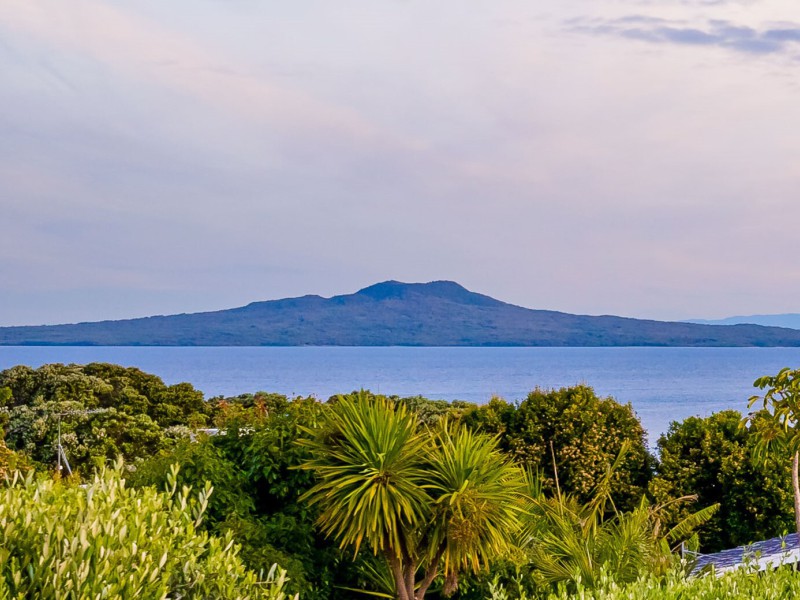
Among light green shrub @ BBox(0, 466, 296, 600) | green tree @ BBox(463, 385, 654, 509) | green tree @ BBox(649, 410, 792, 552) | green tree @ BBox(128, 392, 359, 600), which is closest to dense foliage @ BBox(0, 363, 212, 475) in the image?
green tree @ BBox(463, 385, 654, 509)

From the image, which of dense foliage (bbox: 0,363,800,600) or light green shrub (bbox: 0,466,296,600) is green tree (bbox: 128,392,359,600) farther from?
light green shrub (bbox: 0,466,296,600)

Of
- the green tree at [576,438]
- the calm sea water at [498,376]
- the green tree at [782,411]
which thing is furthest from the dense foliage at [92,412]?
the calm sea water at [498,376]

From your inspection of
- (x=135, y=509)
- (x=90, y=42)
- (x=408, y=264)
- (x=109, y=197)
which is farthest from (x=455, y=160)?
(x=408, y=264)

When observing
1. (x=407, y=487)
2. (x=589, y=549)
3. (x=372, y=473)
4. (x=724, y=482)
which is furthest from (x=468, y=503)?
(x=724, y=482)

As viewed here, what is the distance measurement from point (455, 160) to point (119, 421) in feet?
72.2

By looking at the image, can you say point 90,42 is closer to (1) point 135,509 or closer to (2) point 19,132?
(2) point 19,132

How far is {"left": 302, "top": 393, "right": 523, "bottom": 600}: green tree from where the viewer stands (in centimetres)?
834

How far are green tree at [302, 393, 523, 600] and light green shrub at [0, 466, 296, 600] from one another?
14.6ft

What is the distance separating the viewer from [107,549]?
3145 millimetres

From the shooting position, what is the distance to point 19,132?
102 feet

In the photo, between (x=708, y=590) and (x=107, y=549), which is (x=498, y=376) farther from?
(x=107, y=549)

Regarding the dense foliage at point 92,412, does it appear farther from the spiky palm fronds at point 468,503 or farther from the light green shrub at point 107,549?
the light green shrub at point 107,549

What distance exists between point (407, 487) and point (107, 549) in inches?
215

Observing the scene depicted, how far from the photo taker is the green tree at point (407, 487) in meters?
8.34
